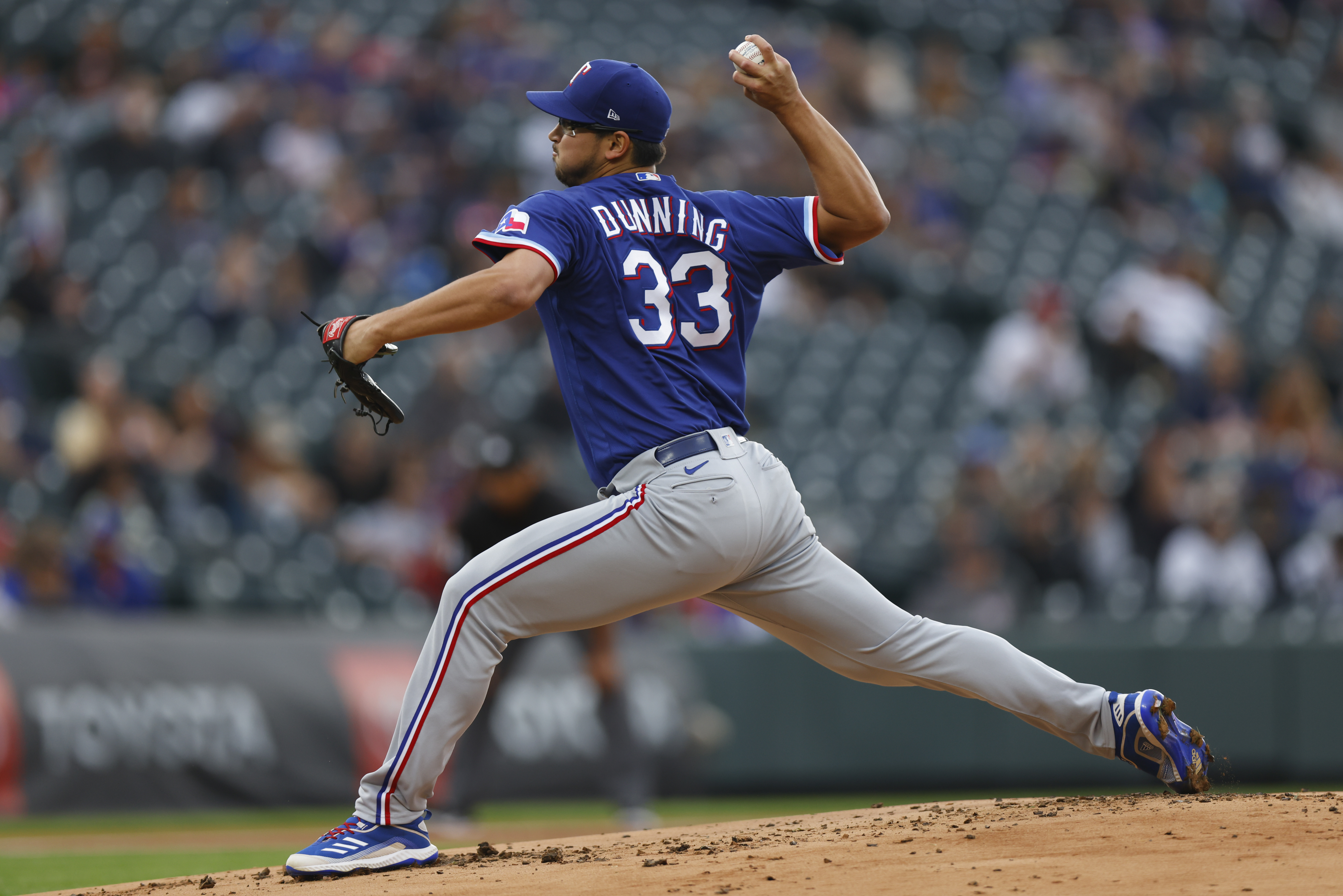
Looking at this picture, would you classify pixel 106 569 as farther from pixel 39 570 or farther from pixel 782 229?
pixel 782 229

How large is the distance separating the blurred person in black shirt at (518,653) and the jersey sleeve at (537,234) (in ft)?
12.5

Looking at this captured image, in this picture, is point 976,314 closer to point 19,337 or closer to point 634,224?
point 19,337

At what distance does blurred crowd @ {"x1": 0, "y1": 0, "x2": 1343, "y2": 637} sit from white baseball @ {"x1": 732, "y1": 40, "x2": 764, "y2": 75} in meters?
3.81

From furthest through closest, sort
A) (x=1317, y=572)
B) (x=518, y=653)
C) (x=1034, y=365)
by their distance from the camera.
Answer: (x=1034, y=365) < (x=1317, y=572) < (x=518, y=653)

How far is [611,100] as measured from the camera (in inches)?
149

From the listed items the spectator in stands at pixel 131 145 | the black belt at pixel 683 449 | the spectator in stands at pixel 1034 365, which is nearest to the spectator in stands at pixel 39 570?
the spectator in stands at pixel 131 145

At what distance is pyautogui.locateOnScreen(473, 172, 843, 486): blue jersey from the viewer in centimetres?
370

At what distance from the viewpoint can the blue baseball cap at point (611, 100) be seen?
12.4ft

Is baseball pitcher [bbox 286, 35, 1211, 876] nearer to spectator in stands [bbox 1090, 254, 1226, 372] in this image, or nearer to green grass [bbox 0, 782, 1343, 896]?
green grass [bbox 0, 782, 1343, 896]

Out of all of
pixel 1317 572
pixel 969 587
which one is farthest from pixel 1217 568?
pixel 969 587

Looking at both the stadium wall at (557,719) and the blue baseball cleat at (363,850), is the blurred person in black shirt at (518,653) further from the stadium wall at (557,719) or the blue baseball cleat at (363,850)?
the blue baseball cleat at (363,850)

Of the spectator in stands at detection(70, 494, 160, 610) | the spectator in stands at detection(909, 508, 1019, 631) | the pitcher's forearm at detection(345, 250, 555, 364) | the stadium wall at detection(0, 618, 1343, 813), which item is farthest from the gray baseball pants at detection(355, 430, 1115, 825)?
the spectator in stands at detection(909, 508, 1019, 631)

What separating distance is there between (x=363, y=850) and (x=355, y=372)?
1166 millimetres

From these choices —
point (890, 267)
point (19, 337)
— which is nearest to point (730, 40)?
point (890, 267)
